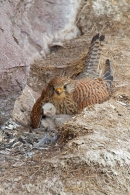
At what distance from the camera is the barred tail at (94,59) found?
23.2 ft

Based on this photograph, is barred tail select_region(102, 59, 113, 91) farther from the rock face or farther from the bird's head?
the rock face

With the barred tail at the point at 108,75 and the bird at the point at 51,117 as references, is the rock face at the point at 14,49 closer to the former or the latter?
the bird at the point at 51,117

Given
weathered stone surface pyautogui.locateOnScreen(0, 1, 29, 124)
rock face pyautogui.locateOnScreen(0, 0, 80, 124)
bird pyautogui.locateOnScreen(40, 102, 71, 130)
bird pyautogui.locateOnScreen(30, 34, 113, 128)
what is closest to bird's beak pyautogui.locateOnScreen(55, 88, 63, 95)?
bird pyautogui.locateOnScreen(30, 34, 113, 128)

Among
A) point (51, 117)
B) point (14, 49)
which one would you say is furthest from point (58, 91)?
point (14, 49)

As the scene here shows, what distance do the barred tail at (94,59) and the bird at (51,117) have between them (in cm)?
117

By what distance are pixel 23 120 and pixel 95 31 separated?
3109 mm

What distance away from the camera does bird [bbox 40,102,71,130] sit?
19.4 ft

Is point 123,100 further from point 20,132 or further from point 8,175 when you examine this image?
point 8,175

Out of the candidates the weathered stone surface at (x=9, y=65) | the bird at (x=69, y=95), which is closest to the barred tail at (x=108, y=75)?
the bird at (x=69, y=95)

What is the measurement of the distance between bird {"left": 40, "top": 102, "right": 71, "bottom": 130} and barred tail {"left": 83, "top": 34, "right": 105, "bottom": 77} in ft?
3.83

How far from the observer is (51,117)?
237 inches

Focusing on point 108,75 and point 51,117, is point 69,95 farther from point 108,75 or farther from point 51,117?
point 108,75

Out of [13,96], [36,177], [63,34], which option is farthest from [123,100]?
[63,34]

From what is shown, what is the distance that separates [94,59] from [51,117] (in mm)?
1552
